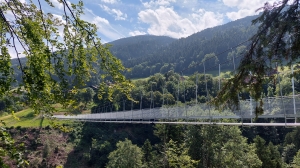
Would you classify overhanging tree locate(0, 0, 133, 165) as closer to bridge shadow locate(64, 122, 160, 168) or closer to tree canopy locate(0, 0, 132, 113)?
tree canopy locate(0, 0, 132, 113)

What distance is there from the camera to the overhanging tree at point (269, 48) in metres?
2.76

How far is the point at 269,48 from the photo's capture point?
299cm

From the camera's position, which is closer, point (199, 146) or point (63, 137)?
point (199, 146)

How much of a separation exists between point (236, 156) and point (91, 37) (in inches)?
737

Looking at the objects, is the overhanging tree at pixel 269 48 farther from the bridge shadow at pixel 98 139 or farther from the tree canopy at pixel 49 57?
the bridge shadow at pixel 98 139

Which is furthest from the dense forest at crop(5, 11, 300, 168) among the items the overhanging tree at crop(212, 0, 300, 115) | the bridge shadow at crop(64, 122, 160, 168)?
the overhanging tree at crop(212, 0, 300, 115)

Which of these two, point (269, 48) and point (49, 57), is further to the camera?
point (269, 48)

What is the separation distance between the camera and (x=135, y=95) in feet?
123

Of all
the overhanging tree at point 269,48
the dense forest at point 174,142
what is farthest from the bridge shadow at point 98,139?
the overhanging tree at point 269,48

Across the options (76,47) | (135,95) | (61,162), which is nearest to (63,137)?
(61,162)

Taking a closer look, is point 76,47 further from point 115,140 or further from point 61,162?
point 115,140

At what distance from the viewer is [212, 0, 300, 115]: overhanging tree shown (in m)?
2.76

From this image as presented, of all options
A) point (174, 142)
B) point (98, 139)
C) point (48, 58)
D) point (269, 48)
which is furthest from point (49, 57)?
point (98, 139)

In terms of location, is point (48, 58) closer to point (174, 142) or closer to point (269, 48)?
point (269, 48)
